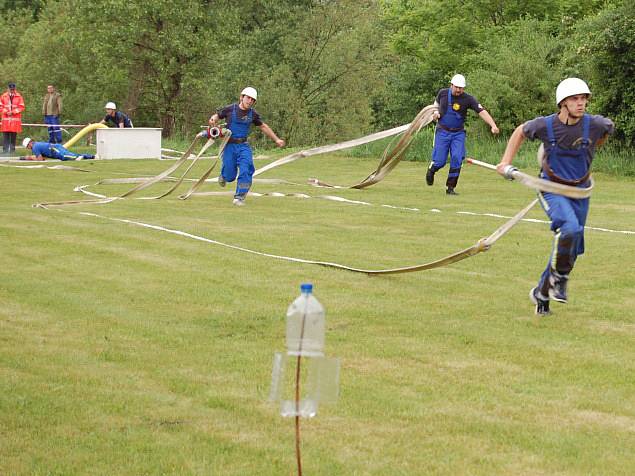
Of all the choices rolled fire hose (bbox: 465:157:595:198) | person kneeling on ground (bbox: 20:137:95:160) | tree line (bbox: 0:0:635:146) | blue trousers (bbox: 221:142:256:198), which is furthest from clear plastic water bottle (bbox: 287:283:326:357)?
tree line (bbox: 0:0:635:146)

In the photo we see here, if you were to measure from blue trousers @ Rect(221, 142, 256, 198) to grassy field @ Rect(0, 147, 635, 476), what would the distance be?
11.0ft

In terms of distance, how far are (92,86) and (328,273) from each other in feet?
170

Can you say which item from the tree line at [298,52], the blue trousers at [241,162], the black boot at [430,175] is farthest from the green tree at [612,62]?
the tree line at [298,52]

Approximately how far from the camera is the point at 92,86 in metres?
61.0

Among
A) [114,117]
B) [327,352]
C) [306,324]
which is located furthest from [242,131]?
[114,117]

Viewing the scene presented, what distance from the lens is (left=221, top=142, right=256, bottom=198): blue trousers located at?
18.5 metres

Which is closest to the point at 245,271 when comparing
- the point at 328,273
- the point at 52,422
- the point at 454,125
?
the point at 328,273

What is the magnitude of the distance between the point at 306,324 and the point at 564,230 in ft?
17.1

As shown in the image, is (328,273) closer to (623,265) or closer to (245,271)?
(245,271)

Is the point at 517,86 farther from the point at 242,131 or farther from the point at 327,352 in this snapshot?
the point at 327,352

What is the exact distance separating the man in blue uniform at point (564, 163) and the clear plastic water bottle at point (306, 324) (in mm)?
5045

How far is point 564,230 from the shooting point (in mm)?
9023

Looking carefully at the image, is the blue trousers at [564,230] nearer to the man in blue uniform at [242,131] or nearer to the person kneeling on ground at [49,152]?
the man in blue uniform at [242,131]

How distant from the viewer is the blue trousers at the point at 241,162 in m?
18.5
